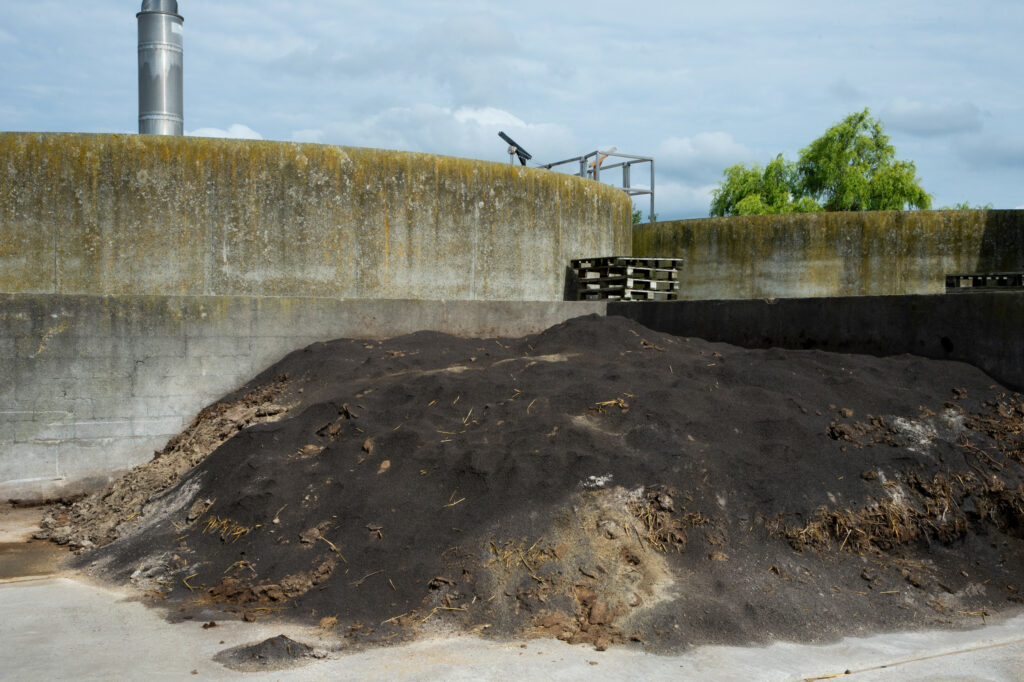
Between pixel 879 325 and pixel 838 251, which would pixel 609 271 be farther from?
pixel 838 251

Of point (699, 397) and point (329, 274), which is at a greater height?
point (329, 274)

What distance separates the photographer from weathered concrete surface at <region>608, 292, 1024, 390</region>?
7.27m

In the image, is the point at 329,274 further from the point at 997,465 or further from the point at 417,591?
the point at 997,465

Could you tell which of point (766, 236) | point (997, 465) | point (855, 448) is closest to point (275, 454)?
Answer: point (855, 448)

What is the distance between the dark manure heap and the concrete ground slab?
0.63 feet

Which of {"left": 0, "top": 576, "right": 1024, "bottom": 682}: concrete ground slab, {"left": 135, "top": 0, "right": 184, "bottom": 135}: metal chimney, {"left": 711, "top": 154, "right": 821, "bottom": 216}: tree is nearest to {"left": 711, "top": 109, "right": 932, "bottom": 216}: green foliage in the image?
{"left": 711, "top": 154, "right": 821, "bottom": 216}: tree

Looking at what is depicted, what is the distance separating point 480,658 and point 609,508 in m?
1.54

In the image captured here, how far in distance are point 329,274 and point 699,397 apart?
5326 millimetres

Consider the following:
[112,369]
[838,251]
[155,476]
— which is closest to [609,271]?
[838,251]

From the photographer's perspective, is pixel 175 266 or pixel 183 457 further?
pixel 175 266

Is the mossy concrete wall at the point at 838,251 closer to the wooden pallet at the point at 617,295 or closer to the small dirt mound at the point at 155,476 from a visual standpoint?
the wooden pallet at the point at 617,295

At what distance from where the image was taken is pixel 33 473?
855 centimetres

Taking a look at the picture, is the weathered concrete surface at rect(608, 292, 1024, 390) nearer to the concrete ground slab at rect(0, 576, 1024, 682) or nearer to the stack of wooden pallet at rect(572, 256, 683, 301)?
the stack of wooden pallet at rect(572, 256, 683, 301)

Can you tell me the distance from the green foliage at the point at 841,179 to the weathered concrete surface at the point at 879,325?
1214 inches
